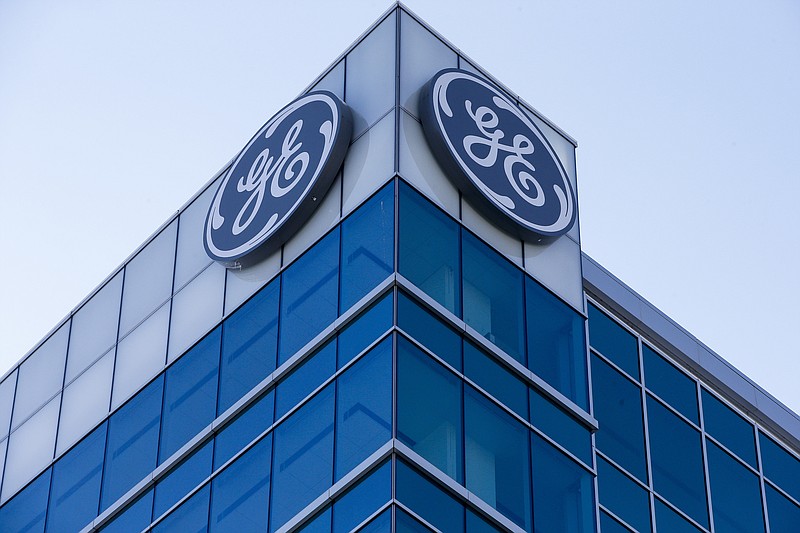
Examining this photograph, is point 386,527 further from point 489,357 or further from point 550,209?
point 550,209

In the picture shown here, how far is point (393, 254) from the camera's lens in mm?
29672

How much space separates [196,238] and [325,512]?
8.22 metres

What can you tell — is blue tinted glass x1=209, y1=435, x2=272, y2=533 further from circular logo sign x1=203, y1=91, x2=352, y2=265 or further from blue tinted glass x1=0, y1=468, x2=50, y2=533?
blue tinted glass x1=0, y1=468, x2=50, y2=533

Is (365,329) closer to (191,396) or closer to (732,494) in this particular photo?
(191,396)

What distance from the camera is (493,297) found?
3106 cm

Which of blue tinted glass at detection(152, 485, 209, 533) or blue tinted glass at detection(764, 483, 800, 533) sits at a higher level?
blue tinted glass at detection(764, 483, 800, 533)

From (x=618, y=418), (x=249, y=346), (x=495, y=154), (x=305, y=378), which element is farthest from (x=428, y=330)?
(x=618, y=418)

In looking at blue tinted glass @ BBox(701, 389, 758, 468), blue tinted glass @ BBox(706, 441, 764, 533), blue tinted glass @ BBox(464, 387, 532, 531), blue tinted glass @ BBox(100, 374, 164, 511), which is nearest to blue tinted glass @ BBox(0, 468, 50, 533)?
blue tinted glass @ BBox(100, 374, 164, 511)

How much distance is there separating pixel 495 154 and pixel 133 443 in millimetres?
8385

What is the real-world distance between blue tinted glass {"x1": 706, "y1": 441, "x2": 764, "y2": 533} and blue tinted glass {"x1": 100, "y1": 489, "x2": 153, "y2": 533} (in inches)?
437

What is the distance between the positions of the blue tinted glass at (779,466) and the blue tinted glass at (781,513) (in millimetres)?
334

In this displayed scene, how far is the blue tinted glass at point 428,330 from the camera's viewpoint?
95.7 feet

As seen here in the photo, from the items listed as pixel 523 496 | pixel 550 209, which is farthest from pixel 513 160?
pixel 523 496

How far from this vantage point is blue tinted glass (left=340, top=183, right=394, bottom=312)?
29859 mm
